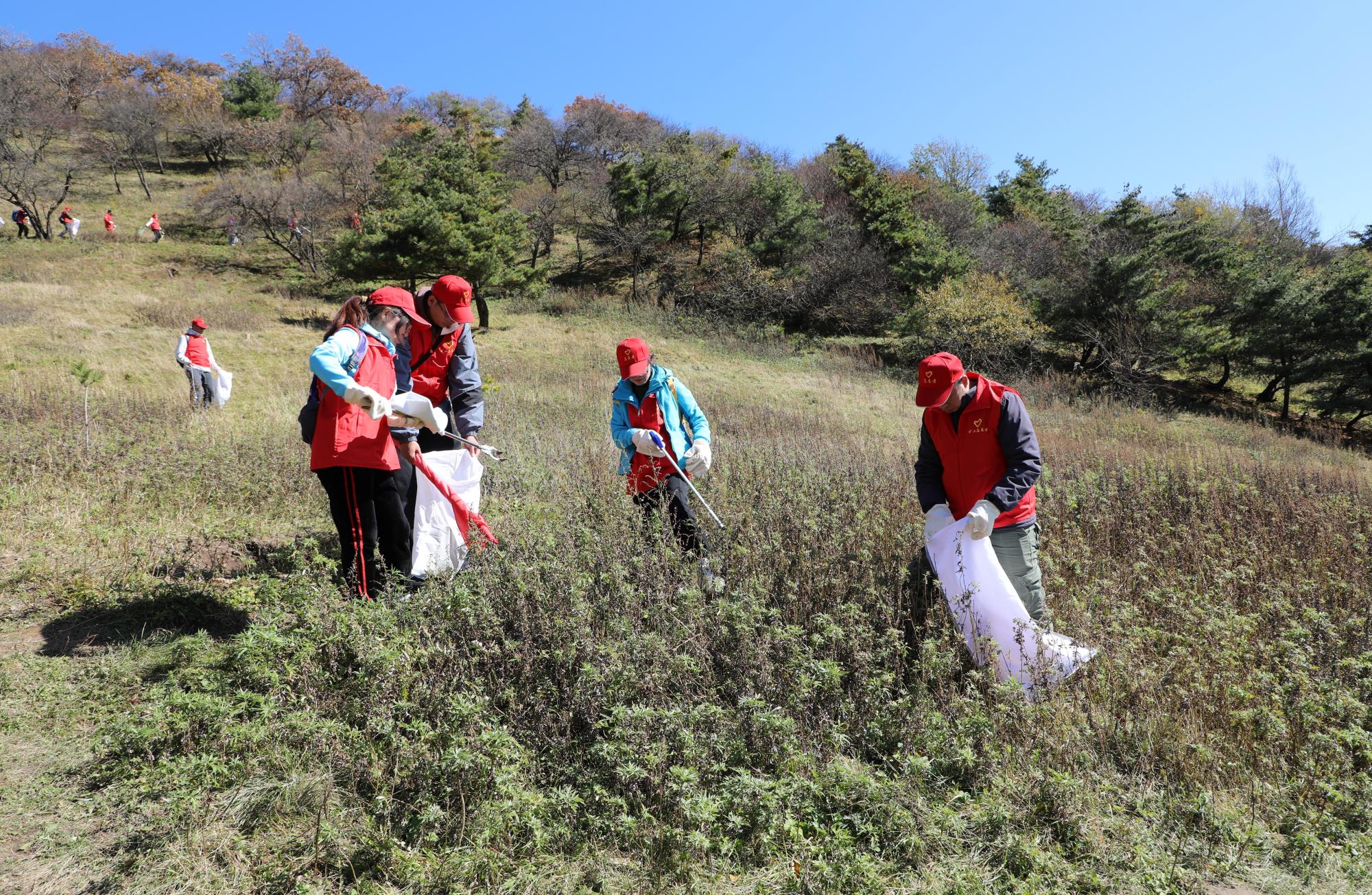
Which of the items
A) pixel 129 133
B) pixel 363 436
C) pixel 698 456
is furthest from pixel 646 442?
pixel 129 133

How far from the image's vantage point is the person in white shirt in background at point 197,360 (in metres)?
8.91

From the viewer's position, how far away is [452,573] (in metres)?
3.56

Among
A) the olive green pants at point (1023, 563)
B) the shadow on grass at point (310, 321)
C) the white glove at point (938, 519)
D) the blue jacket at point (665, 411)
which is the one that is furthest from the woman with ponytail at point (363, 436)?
the shadow on grass at point (310, 321)

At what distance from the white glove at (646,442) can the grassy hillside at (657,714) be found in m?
0.36

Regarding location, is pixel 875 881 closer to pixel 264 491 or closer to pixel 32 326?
pixel 264 491

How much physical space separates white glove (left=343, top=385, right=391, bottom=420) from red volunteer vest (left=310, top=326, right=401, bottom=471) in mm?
135

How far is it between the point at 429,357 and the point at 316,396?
2.09 feet

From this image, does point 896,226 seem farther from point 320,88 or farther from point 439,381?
point 320,88

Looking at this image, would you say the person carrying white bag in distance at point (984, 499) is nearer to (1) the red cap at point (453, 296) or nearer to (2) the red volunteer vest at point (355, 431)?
(1) the red cap at point (453, 296)

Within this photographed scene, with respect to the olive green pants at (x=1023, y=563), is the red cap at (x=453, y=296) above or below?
above

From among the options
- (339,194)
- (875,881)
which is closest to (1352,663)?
(875,881)

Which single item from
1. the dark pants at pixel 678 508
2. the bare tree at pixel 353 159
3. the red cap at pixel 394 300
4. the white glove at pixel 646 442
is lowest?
the dark pants at pixel 678 508

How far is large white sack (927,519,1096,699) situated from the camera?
304cm

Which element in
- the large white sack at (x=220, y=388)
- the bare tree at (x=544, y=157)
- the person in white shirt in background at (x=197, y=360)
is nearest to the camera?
the person in white shirt in background at (x=197, y=360)
